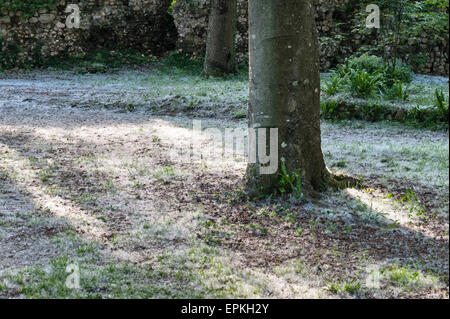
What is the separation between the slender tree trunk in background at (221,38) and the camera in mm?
13492

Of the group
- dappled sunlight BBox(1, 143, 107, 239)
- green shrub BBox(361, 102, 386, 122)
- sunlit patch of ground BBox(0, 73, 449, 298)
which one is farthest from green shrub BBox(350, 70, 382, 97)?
dappled sunlight BBox(1, 143, 107, 239)

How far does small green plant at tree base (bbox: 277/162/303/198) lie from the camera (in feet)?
17.7

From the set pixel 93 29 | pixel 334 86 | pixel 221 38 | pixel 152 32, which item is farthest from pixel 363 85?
pixel 93 29

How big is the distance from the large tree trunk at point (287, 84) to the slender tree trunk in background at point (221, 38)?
27.5ft

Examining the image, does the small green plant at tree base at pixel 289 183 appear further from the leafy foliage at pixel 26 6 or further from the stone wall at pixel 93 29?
the leafy foliage at pixel 26 6

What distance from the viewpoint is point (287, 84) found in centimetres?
531

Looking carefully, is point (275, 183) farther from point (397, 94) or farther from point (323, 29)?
point (323, 29)

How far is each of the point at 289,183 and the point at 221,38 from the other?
901 centimetres

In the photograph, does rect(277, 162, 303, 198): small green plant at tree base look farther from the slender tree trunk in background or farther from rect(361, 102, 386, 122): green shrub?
the slender tree trunk in background

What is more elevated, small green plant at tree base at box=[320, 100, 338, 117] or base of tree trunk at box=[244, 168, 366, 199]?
small green plant at tree base at box=[320, 100, 338, 117]

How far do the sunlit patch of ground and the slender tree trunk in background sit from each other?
631 cm
